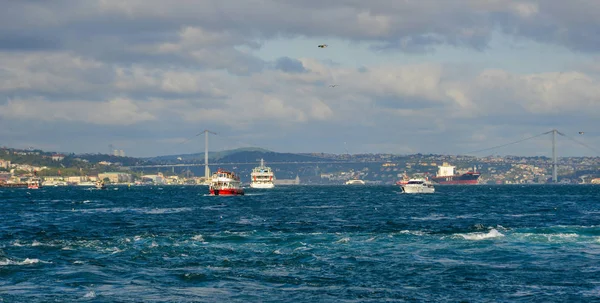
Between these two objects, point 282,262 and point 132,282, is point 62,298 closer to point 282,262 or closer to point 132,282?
point 132,282

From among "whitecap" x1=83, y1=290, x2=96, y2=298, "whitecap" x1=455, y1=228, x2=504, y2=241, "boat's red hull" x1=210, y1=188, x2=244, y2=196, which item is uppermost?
"boat's red hull" x1=210, y1=188, x2=244, y2=196

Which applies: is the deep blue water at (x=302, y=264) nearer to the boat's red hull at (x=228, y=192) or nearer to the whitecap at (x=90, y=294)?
the whitecap at (x=90, y=294)

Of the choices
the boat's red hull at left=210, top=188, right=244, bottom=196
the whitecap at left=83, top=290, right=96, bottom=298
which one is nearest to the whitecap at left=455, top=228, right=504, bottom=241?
the whitecap at left=83, top=290, right=96, bottom=298

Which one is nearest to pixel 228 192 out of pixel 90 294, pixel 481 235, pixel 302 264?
pixel 481 235

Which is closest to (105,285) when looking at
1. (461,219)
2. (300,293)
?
(300,293)

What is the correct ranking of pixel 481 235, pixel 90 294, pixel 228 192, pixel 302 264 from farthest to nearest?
1. pixel 228 192
2. pixel 481 235
3. pixel 302 264
4. pixel 90 294

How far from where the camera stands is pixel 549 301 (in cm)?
3716

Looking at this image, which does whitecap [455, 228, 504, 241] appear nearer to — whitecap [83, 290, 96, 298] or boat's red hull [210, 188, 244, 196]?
whitecap [83, 290, 96, 298]

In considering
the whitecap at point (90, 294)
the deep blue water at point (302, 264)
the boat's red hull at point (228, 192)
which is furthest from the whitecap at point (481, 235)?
the boat's red hull at point (228, 192)

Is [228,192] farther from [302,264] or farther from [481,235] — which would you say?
[302,264]

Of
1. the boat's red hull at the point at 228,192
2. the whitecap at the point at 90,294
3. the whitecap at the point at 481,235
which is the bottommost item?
the whitecap at the point at 90,294

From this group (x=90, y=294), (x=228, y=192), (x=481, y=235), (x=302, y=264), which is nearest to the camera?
(x=90, y=294)

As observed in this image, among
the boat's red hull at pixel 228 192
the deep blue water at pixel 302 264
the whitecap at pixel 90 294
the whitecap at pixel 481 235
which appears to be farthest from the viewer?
the boat's red hull at pixel 228 192

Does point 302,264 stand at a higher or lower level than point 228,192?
lower
